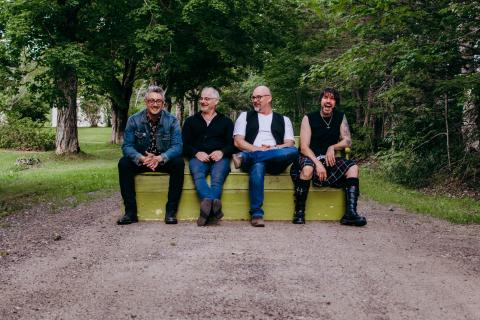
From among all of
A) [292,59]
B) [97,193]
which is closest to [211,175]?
[97,193]

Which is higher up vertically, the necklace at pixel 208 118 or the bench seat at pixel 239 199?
the necklace at pixel 208 118

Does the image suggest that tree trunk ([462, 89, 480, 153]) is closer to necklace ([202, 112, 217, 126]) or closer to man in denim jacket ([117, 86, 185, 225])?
necklace ([202, 112, 217, 126])

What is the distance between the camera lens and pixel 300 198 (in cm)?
647

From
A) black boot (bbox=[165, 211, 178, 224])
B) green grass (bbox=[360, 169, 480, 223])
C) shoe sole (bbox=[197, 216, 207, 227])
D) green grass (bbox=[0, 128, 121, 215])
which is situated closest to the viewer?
shoe sole (bbox=[197, 216, 207, 227])

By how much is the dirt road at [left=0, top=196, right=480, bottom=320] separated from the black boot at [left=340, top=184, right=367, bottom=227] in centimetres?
17

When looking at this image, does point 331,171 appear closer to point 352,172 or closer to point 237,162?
point 352,172

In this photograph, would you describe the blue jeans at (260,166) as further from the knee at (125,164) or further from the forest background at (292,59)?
the forest background at (292,59)

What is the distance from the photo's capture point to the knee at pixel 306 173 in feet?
20.9

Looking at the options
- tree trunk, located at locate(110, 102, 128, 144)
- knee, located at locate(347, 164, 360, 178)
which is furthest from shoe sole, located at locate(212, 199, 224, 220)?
tree trunk, located at locate(110, 102, 128, 144)

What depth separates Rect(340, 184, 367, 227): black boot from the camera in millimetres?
6340

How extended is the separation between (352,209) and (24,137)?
2255 centimetres

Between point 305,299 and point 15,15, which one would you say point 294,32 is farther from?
point 305,299

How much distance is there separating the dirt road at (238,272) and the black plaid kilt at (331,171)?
52 cm

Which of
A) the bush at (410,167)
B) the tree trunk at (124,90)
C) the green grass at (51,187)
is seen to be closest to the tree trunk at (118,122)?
the tree trunk at (124,90)
